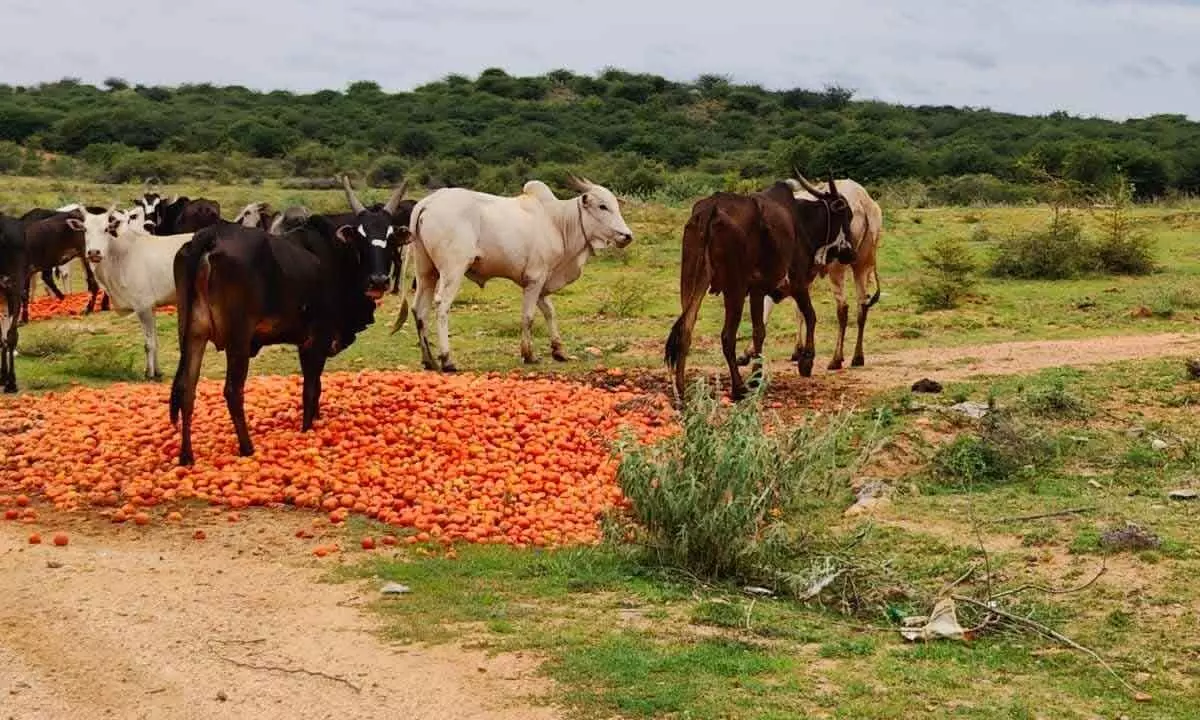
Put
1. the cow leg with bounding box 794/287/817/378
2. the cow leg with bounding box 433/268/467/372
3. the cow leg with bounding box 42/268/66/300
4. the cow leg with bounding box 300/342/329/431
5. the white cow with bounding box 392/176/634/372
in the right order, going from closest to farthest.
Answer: the cow leg with bounding box 300/342/329/431, the cow leg with bounding box 794/287/817/378, the cow leg with bounding box 433/268/467/372, the white cow with bounding box 392/176/634/372, the cow leg with bounding box 42/268/66/300

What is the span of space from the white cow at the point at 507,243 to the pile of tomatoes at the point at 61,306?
6185 mm

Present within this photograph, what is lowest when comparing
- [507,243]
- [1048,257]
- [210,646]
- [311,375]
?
[210,646]

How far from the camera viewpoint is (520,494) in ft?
28.3

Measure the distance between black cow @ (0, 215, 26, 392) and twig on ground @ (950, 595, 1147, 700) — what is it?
33.4 ft

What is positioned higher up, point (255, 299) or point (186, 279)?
point (186, 279)

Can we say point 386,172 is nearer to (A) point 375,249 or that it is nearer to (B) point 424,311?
(B) point 424,311

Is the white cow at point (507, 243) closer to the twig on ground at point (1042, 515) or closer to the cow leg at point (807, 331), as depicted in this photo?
the cow leg at point (807, 331)

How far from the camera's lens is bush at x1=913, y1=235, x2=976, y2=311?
18.2m

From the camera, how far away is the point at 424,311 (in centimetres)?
1393

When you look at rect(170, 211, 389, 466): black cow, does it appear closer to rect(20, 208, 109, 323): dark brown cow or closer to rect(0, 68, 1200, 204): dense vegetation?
rect(20, 208, 109, 323): dark brown cow

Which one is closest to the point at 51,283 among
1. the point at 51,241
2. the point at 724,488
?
the point at 51,241

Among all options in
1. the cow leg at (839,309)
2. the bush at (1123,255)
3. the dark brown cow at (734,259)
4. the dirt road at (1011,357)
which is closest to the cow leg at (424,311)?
the dark brown cow at (734,259)

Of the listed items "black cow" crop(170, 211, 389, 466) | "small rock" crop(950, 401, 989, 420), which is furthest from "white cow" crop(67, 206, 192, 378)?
"small rock" crop(950, 401, 989, 420)

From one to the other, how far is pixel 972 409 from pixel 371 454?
476cm
